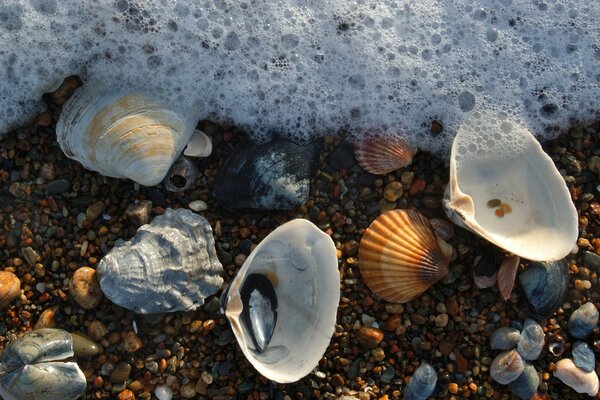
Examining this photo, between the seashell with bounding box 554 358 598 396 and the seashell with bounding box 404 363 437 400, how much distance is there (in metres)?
0.66

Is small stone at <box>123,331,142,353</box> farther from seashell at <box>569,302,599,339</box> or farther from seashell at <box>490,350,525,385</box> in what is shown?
seashell at <box>569,302,599,339</box>

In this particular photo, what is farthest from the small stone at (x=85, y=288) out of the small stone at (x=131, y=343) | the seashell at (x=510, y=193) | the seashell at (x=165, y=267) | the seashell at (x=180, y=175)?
the seashell at (x=510, y=193)

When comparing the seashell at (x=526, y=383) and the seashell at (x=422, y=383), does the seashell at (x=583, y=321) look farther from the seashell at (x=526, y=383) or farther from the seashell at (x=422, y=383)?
the seashell at (x=422, y=383)

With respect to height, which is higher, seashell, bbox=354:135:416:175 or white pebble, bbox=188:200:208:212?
seashell, bbox=354:135:416:175

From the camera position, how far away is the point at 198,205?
3.09 meters

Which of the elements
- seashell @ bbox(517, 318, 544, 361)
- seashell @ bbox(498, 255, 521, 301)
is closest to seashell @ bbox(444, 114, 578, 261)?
seashell @ bbox(498, 255, 521, 301)

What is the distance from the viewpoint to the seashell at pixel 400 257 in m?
2.97

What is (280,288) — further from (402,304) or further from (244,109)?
(244,109)

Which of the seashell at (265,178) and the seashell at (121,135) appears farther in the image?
the seashell at (265,178)

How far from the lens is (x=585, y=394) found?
309 cm

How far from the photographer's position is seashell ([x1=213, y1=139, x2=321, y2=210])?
3.03 m

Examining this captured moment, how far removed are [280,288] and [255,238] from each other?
300mm

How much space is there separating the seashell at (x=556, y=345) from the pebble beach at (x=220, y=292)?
11 mm

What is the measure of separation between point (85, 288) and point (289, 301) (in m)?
1.01
